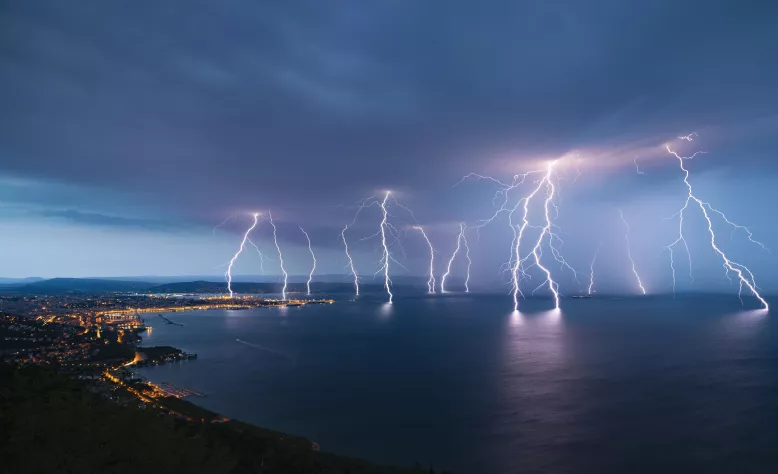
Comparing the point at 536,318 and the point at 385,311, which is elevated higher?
the point at 536,318

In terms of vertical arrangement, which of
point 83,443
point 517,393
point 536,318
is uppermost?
point 83,443

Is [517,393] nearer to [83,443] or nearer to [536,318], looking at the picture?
[83,443]

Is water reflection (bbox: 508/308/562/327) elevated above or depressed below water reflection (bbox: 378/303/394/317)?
above

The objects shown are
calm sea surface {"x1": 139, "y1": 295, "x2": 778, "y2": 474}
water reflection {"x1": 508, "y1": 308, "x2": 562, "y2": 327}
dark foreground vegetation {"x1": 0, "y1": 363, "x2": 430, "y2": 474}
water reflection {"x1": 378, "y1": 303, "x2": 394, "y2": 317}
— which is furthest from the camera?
water reflection {"x1": 378, "y1": 303, "x2": 394, "y2": 317}

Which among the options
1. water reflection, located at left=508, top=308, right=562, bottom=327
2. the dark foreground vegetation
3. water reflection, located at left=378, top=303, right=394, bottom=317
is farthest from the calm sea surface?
water reflection, located at left=378, top=303, right=394, bottom=317

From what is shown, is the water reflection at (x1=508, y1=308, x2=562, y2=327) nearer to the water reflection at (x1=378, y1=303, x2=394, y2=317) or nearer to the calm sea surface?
→ the calm sea surface

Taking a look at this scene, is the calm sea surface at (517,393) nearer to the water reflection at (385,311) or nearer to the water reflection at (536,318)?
the water reflection at (536,318)

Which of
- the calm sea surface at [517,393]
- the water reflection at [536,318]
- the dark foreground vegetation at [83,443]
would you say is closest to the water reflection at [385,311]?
the water reflection at [536,318]

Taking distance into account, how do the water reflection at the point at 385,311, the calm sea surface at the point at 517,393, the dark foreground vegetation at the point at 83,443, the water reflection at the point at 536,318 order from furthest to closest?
the water reflection at the point at 385,311
the water reflection at the point at 536,318
the calm sea surface at the point at 517,393
the dark foreground vegetation at the point at 83,443

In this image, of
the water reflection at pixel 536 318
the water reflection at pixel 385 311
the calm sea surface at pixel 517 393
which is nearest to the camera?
the calm sea surface at pixel 517 393

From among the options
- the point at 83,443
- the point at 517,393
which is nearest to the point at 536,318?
the point at 517,393
